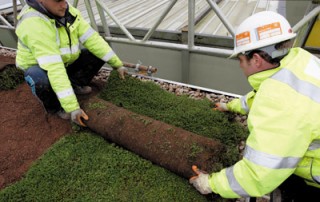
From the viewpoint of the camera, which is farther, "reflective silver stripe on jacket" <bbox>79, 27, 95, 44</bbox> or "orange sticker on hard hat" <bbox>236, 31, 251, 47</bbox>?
"reflective silver stripe on jacket" <bbox>79, 27, 95, 44</bbox>

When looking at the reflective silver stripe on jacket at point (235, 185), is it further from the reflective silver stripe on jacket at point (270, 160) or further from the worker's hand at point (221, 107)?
the worker's hand at point (221, 107)

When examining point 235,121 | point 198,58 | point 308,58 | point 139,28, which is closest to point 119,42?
point 139,28

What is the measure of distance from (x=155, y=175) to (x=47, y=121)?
189 cm

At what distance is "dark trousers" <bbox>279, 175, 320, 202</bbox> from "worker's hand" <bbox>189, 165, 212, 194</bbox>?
2.47 feet

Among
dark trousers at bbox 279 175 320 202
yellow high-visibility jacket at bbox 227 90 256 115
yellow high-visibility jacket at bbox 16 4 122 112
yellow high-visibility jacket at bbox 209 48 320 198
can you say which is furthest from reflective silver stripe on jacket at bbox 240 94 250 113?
yellow high-visibility jacket at bbox 16 4 122 112

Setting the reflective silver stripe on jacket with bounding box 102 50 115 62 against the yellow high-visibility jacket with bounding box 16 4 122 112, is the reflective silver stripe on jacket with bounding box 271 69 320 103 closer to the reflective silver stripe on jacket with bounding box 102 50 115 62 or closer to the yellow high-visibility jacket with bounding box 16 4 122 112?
the yellow high-visibility jacket with bounding box 16 4 122 112

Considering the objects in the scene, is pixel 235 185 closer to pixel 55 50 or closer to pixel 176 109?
pixel 176 109

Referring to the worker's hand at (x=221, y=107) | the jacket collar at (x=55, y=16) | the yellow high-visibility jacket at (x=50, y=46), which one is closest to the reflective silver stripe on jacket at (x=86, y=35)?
the yellow high-visibility jacket at (x=50, y=46)

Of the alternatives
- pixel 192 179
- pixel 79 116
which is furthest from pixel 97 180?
pixel 192 179

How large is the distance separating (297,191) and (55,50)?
9.47 ft

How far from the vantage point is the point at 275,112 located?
57.7 inches

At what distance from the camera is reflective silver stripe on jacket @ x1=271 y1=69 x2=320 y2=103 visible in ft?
4.88

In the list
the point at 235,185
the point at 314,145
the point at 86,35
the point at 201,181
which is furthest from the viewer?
the point at 86,35

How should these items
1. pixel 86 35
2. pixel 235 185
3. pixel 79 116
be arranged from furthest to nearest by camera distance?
pixel 86 35 < pixel 79 116 < pixel 235 185
